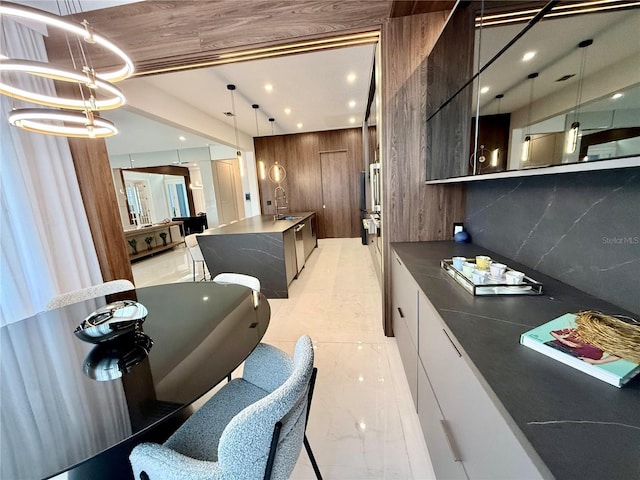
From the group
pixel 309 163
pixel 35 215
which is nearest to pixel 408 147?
pixel 35 215

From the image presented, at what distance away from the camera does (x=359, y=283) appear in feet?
12.7

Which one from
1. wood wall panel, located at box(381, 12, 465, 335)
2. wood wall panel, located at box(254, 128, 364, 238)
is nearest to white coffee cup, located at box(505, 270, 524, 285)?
wood wall panel, located at box(381, 12, 465, 335)

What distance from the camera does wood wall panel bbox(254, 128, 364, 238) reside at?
6.84 metres

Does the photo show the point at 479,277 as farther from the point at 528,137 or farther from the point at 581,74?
the point at 581,74

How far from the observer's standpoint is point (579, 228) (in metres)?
1.15

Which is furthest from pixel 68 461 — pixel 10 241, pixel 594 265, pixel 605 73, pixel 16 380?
pixel 10 241

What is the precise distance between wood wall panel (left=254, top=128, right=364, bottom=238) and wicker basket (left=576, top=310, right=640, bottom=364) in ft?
20.8

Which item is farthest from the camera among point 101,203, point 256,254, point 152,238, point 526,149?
point 152,238

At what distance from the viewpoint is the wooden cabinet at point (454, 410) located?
60 cm

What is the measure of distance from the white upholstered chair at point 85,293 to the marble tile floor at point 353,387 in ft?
4.42

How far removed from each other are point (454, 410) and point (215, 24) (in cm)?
296

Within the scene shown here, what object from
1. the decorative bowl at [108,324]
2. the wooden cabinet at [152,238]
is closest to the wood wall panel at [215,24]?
the decorative bowl at [108,324]

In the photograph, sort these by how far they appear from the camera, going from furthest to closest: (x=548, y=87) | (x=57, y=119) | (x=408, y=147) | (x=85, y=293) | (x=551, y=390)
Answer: (x=408, y=147)
(x=85, y=293)
(x=57, y=119)
(x=548, y=87)
(x=551, y=390)

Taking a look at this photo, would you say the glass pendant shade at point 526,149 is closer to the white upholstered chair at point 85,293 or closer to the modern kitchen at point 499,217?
the modern kitchen at point 499,217
